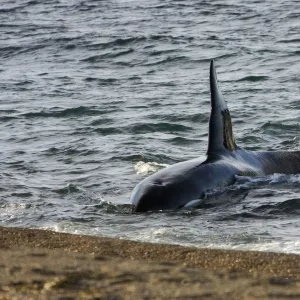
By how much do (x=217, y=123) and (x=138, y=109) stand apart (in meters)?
5.66

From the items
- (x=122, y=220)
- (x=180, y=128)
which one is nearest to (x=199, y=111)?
(x=180, y=128)

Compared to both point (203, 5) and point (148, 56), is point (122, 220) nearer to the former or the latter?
point (148, 56)

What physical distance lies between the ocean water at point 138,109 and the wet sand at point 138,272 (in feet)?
5.33

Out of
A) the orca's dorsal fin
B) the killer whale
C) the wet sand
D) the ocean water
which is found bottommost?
the ocean water

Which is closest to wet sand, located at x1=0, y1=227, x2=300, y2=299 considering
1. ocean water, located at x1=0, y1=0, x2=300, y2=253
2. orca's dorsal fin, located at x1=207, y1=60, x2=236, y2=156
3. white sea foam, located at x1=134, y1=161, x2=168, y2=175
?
ocean water, located at x1=0, y1=0, x2=300, y2=253

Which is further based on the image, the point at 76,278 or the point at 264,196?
the point at 264,196

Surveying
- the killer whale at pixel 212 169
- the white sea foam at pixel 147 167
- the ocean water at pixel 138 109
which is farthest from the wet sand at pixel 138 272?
the white sea foam at pixel 147 167

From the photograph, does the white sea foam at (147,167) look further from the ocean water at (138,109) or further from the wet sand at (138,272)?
the wet sand at (138,272)

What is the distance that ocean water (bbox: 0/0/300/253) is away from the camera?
9.84 m

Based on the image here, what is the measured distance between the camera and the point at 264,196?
10.8 meters

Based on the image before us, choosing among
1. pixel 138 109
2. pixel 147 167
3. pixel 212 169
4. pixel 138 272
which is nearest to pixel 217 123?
pixel 212 169

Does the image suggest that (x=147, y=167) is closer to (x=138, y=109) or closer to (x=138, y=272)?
(x=138, y=109)

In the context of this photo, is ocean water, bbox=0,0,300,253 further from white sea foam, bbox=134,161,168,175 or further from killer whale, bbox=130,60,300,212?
killer whale, bbox=130,60,300,212

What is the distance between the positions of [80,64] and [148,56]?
155 cm
